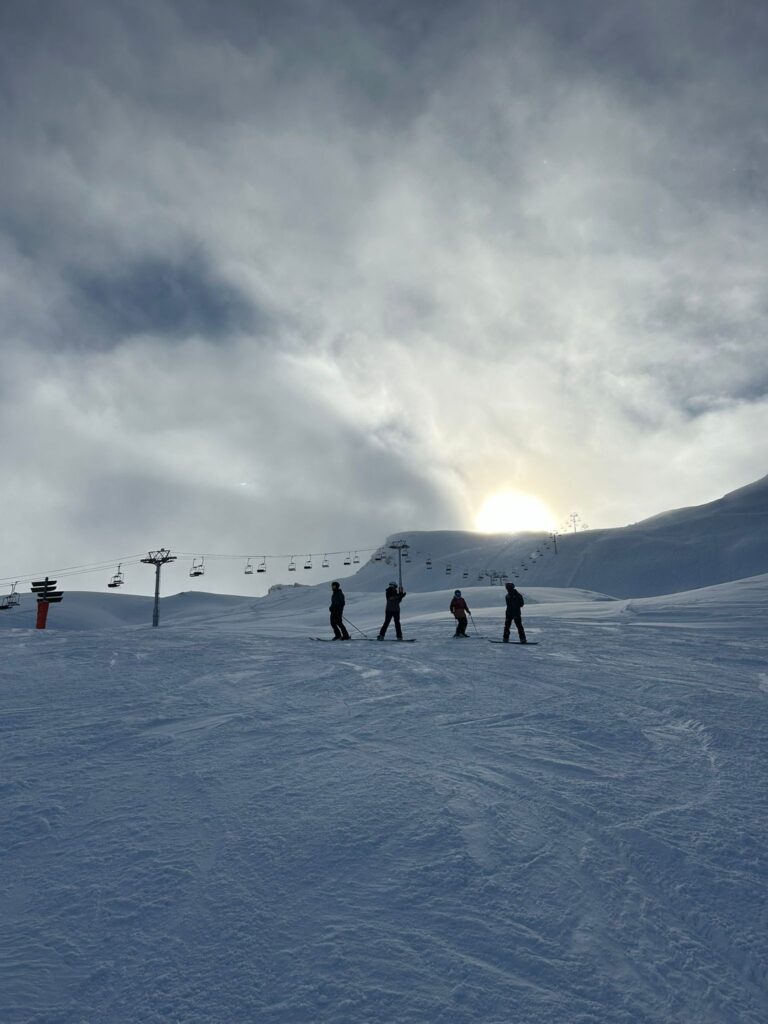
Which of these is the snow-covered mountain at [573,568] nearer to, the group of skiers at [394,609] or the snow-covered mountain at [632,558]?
the snow-covered mountain at [632,558]

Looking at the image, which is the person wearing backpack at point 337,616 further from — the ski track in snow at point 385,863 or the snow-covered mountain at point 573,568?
the snow-covered mountain at point 573,568

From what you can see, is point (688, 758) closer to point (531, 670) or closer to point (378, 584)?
point (531, 670)

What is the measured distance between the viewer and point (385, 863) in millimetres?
3967

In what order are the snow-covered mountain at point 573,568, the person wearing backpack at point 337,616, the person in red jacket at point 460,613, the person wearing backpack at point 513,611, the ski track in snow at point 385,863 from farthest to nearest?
the snow-covered mountain at point 573,568
the person in red jacket at point 460,613
the person wearing backpack at point 337,616
the person wearing backpack at point 513,611
the ski track in snow at point 385,863

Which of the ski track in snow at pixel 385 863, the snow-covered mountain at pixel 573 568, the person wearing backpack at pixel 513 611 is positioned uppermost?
the snow-covered mountain at pixel 573 568

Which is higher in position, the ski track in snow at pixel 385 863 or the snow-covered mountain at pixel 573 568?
the snow-covered mountain at pixel 573 568

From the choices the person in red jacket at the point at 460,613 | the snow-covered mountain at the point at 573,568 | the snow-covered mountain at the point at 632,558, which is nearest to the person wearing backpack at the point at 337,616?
the person in red jacket at the point at 460,613

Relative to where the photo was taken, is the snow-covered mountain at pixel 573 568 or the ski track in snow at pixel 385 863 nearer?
the ski track in snow at pixel 385 863

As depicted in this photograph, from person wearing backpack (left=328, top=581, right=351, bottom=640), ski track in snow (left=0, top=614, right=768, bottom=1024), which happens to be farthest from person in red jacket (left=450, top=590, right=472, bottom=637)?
ski track in snow (left=0, top=614, right=768, bottom=1024)

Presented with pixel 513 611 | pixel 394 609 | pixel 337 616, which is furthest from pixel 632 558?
pixel 337 616

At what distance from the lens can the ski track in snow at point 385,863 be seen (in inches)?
112

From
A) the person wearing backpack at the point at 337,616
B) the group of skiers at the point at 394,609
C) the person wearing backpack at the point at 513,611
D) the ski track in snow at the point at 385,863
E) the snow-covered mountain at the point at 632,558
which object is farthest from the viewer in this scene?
the snow-covered mountain at the point at 632,558

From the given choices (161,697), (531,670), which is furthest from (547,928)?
(531,670)

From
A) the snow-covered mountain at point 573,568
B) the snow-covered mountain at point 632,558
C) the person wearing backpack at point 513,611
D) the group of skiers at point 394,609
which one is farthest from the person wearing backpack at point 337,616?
the snow-covered mountain at point 632,558
